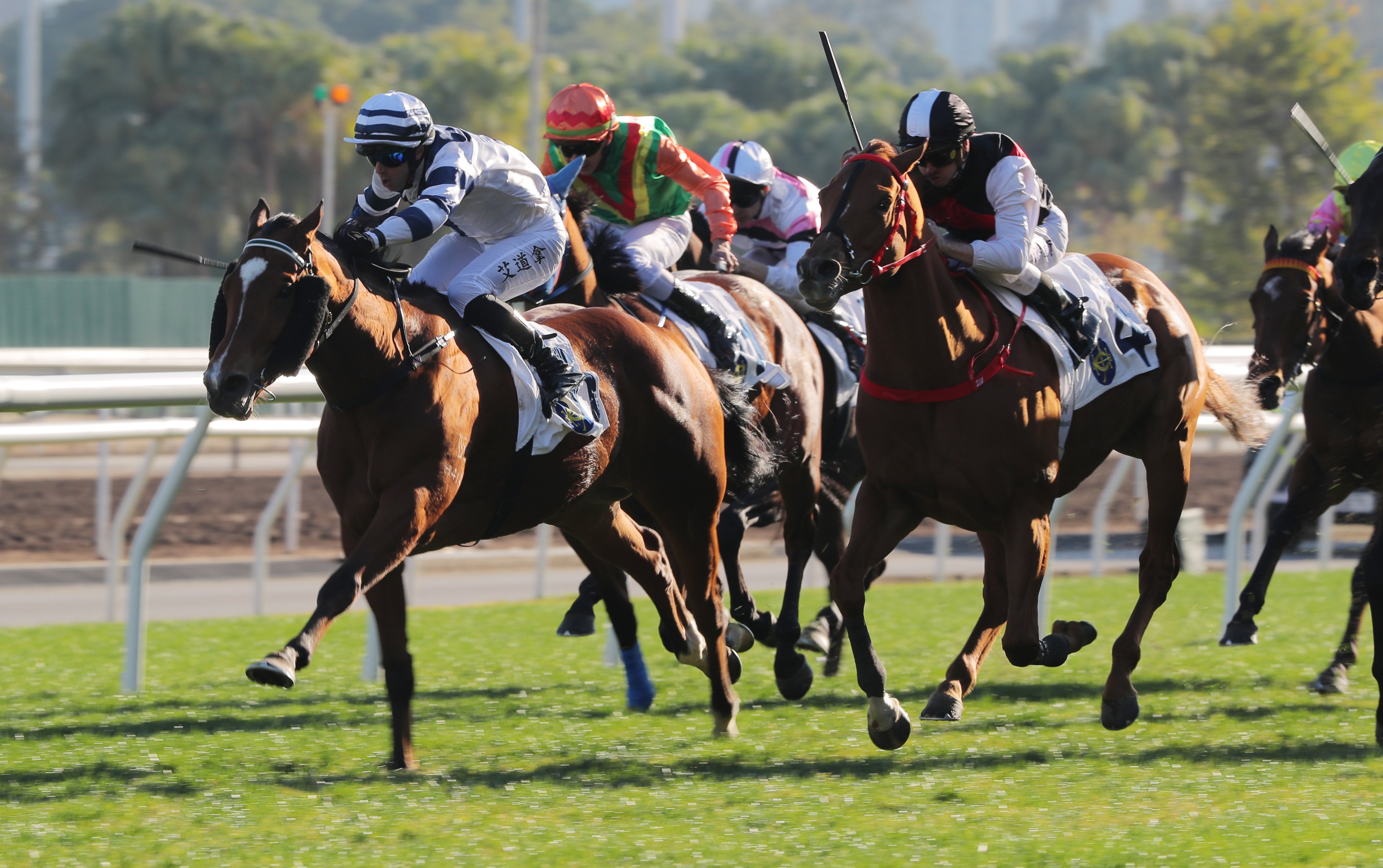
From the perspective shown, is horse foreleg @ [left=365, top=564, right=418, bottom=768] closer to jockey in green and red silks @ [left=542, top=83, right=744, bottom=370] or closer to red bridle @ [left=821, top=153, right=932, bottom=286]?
red bridle @ [left=821, top=153, right=932, bottom=286]

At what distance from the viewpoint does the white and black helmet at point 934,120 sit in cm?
513

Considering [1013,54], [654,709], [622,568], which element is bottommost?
[654,709]

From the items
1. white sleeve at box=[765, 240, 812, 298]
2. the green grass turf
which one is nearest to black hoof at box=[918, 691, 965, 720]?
the green grass turf

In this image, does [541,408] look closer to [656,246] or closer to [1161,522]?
[656,246]

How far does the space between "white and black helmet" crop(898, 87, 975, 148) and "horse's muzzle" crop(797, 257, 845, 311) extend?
2.41 feet

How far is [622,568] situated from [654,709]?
0.55 m

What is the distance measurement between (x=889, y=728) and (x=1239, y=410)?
249cm

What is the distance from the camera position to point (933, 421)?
4.92m

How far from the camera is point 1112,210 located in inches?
1964

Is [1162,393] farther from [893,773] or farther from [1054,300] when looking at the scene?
[893,773]

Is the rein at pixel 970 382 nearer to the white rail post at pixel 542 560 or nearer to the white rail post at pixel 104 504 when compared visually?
the white rail post at pixel 542 560

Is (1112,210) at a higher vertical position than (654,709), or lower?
higher

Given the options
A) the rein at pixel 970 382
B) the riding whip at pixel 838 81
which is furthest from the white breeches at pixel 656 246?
the rein at pixel 970 382

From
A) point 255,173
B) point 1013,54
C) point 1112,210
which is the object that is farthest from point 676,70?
point 255,173
